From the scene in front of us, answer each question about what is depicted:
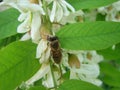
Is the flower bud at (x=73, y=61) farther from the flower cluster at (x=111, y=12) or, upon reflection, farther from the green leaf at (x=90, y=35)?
the flower cluster at (x=111, y=12)

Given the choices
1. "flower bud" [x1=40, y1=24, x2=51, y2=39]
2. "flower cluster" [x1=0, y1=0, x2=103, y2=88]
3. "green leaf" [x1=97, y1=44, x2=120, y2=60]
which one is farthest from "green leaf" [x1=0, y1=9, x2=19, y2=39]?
"green leaf" [x1=97, y1=44, x2=120, y2=60]

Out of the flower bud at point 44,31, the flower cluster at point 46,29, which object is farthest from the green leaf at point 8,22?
the flower bud at point 44,31

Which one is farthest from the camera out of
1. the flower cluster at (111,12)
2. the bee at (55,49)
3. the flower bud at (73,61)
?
the flower cluster at (111,12)

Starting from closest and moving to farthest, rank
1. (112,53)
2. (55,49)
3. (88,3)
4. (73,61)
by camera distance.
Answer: (55,49)
(73,61)
(88,3)
(112,53)

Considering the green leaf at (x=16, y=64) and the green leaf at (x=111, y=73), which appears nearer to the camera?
the green leaf at (x=16, y=64)

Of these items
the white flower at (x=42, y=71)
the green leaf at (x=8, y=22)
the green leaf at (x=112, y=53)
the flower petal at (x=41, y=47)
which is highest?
the green leaf at (x=8, y=22)

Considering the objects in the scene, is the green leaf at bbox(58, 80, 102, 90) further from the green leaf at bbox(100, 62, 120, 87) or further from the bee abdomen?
the green leaf at bbox(100, 62, 120, 87)

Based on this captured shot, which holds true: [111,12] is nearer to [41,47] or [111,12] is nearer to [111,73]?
[111,73]

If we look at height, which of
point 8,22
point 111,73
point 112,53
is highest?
point 8,22

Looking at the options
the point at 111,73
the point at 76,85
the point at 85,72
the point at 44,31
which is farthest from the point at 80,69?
the point at 111,73
